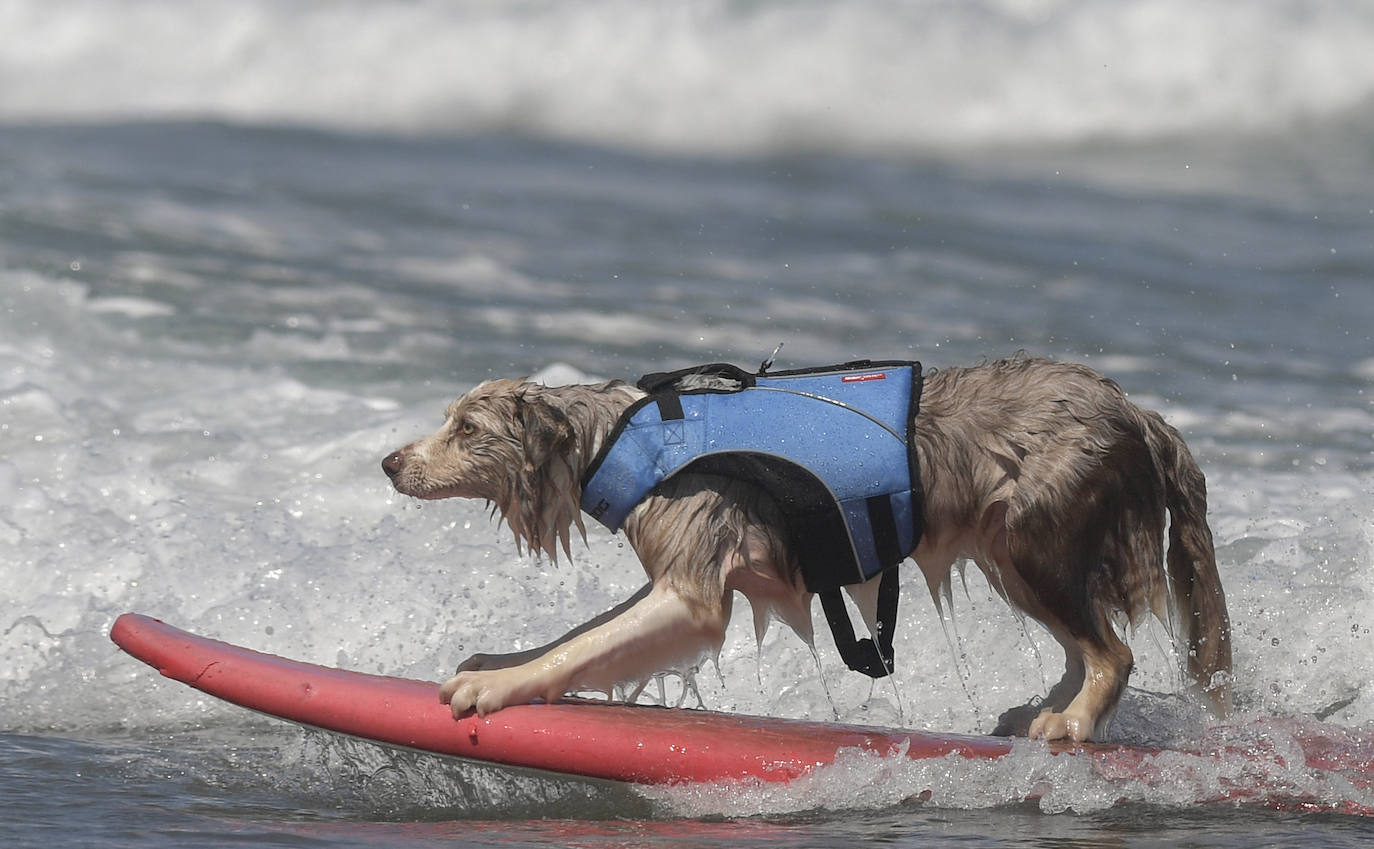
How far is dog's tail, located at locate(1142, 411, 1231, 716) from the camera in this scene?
16.8ft

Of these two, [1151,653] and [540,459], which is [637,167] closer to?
[1151,653]

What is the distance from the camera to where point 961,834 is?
171 inches

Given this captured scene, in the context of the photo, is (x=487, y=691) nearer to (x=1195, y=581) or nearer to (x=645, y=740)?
(x=645, y=740)

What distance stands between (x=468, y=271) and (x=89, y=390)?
4663mm

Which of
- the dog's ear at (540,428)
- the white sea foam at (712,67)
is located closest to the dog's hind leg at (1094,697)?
the dog's ear at (540,428)

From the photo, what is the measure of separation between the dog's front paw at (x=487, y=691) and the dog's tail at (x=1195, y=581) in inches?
82.1

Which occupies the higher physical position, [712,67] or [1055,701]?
[712,67]

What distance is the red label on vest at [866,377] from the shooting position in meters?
4.80

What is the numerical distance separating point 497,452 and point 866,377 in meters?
1.11

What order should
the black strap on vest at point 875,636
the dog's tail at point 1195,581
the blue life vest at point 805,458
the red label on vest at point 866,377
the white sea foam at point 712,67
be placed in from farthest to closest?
1. the white sea foam at point 712,67
2. the dog's tail at point 1195,581
3. the black strap on vest at point 875,636
4. the red label on vest at point 866,377
5. the blue life vest at point 805,458

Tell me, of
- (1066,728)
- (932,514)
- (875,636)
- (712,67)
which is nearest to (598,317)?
(875,636)

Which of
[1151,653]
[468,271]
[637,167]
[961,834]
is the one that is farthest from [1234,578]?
[637,167]

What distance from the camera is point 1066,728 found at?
4902 mm

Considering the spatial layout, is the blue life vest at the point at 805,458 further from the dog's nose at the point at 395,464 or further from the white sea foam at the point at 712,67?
the white sea foam at the point at 712,67
